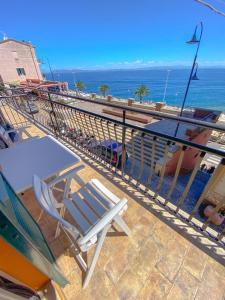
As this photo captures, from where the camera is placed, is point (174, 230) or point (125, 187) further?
point (125, 187)

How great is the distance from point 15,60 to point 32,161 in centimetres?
2360

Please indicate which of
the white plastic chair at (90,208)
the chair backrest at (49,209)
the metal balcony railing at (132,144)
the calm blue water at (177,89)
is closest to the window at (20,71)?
the metal balcony railing at (132,144)

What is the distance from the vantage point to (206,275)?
1216 millimetres

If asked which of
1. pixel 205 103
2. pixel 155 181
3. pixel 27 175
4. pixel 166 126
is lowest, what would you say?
pixel 205 103

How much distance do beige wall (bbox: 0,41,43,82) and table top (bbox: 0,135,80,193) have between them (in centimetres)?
2300

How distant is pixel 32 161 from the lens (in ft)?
5.03

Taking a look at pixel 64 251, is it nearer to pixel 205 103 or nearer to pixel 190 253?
pixel 190 253

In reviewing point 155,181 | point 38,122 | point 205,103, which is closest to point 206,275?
point 38,122

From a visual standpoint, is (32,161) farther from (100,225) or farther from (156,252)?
(156,252)

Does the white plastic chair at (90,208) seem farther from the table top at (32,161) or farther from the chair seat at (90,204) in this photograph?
the table top at (32,161)

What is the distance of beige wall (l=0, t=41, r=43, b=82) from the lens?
17.6m

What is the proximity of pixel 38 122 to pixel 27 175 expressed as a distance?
3.29 meters

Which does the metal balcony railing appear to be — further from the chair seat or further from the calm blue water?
the calm blue water

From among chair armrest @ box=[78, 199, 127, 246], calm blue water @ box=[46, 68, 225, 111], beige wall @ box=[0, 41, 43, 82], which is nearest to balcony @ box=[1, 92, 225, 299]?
chair armrest @ box=[78, 199, 127, 246]
